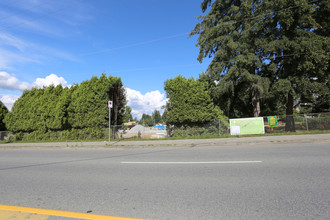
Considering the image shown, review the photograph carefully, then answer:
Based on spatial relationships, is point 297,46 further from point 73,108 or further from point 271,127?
point 73,108

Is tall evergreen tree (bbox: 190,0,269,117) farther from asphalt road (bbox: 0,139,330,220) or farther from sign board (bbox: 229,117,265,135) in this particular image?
asphalt road (bbox: 0,139,330,220)

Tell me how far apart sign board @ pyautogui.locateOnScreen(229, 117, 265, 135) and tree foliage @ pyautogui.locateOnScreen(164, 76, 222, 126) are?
1766mm

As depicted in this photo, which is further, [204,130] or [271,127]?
[204,130]

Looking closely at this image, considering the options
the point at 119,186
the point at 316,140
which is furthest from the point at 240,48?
the point at 119,186

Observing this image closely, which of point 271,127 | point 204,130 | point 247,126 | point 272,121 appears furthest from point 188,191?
point 272,121

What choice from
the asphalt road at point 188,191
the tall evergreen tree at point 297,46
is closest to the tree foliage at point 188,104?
the tall evergreen tree at point 297,46

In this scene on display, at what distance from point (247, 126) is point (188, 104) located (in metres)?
5.26

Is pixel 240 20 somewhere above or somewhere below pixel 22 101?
above

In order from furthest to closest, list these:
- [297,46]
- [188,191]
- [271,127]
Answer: [297,46] → [271,127] → [188,191]

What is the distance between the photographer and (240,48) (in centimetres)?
1847

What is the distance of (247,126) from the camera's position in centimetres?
1562

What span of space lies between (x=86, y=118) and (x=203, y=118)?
1101 centimetres

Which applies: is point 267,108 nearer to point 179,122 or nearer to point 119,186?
point 179,122

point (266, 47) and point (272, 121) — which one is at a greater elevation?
point (266, 47)
